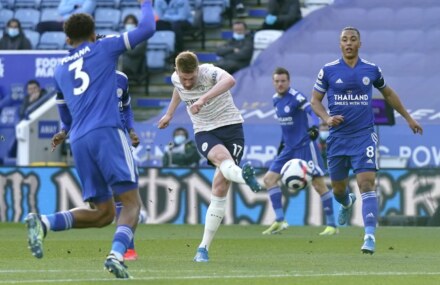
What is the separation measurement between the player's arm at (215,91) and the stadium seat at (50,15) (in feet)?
57.7

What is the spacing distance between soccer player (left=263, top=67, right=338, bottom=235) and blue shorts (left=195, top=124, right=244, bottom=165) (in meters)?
6.18

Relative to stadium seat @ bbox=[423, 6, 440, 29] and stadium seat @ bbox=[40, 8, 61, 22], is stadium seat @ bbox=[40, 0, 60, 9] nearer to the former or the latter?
stadium seat @ bbox=[40, 8, 61, 22]

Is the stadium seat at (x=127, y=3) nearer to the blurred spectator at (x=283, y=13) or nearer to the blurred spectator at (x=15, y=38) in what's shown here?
the blurred spectator at (x=15, y=38)

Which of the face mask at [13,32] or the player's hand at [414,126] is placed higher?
the face mask at [13,32]

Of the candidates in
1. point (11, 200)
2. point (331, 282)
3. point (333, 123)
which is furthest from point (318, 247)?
point (11, 200)

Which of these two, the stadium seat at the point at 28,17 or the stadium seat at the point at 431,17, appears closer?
the stadium seat at the point at 431,17

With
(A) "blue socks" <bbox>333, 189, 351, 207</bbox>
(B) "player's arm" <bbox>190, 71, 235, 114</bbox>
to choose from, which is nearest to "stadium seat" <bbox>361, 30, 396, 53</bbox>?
(A) "blue socks" <bbox>333, 189, 351, 207</bbox>

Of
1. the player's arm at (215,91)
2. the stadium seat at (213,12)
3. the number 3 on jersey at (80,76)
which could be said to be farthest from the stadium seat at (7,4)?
the number 3 on jersey at (80,76)

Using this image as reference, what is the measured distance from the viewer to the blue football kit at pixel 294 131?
67.8 feet

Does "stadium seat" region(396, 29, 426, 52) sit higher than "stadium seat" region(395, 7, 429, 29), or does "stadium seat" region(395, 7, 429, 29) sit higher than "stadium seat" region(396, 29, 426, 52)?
"stadium seat" region(395, 7, 429, 29)

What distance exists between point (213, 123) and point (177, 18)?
15.4m

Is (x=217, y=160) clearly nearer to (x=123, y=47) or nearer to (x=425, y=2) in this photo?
(x=123, y=47)

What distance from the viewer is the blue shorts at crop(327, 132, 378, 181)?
15.6m

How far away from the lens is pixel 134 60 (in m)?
28.9
